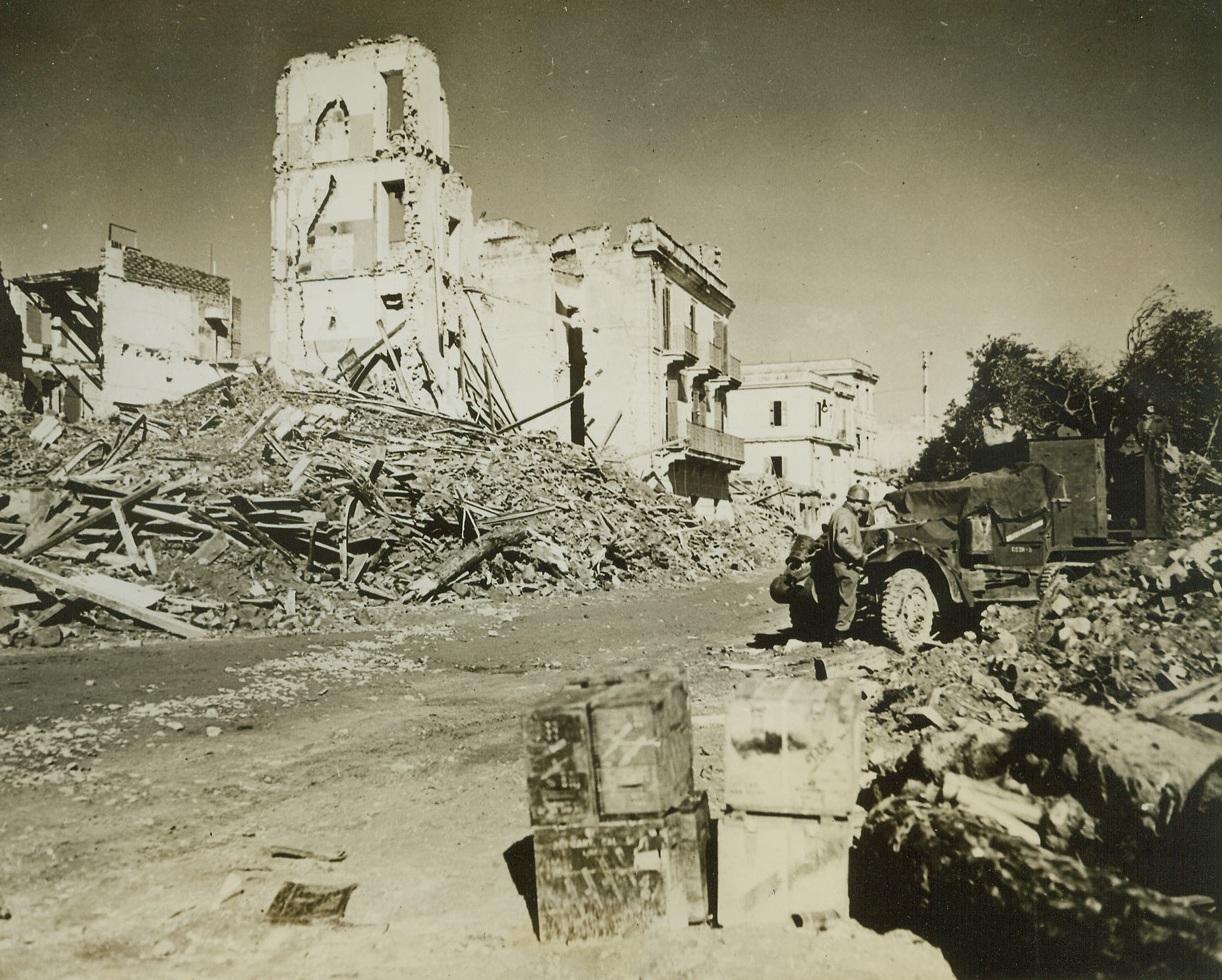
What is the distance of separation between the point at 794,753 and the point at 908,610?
6.09 m

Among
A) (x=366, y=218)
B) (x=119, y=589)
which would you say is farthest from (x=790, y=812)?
(x=366, y=218)

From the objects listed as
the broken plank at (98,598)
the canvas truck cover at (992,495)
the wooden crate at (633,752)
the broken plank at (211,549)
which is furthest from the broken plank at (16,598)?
the canvas truck cover at (992,495)

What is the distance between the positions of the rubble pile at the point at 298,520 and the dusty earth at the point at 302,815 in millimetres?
1666

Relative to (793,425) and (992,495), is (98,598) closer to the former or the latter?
(992,495)

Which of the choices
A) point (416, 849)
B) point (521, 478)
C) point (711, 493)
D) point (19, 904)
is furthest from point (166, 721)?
point (711, 493)

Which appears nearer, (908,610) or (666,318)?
(908,610)

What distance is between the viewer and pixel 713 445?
32.2 metres

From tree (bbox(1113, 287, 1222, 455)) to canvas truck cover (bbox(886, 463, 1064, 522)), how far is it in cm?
770

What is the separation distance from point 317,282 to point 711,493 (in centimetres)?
1648

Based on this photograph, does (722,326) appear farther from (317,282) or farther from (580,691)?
(580,691)

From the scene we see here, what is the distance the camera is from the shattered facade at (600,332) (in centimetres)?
2902

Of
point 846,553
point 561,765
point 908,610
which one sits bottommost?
point 561,765

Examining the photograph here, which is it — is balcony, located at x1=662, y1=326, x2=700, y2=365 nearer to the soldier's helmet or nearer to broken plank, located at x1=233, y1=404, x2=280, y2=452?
broken plank, located at x1=233, y1=404, x2=280, y2=452

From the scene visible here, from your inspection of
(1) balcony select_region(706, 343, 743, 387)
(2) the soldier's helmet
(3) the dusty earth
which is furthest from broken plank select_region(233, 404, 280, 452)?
(1) balcony select_region(706, 343, 743, 387)
